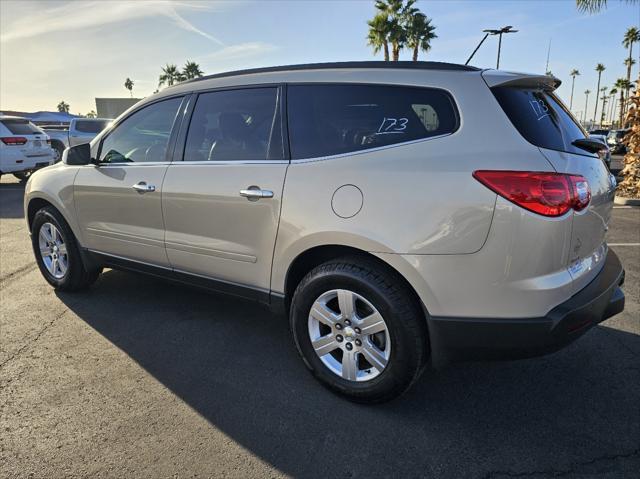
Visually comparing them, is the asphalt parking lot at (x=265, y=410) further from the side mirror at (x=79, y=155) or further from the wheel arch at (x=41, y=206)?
the side mirror at (x=79, y=155)

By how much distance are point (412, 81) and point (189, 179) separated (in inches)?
62.5

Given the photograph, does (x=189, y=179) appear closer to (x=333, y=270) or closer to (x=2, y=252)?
(x=333, y=270)

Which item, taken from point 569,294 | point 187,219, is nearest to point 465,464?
point 569,294

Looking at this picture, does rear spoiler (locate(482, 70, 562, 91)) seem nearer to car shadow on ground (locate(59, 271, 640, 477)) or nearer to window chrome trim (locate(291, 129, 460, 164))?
window chrome trim (locate(291, 129, 460, 164))

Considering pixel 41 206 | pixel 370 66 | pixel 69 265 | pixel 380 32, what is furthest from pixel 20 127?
pixel 380 32

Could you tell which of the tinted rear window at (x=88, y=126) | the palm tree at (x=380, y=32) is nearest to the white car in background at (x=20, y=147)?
the tinted rear window at (x=88, y=126)

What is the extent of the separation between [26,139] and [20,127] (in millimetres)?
484

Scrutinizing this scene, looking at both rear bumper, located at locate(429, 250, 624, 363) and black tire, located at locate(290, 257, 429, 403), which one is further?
black tire, located at locate(290, 257, 429, 403)

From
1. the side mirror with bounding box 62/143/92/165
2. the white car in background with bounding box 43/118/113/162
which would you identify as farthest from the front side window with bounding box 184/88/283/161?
the white car in background with bounding box 43/118/113/162

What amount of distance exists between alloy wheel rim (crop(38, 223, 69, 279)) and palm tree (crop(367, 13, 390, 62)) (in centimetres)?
2711

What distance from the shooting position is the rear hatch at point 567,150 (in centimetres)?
223

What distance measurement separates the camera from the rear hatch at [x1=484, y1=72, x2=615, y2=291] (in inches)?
87.9

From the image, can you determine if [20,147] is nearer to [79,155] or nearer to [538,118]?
[79,155]

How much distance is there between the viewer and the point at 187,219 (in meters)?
3.24
